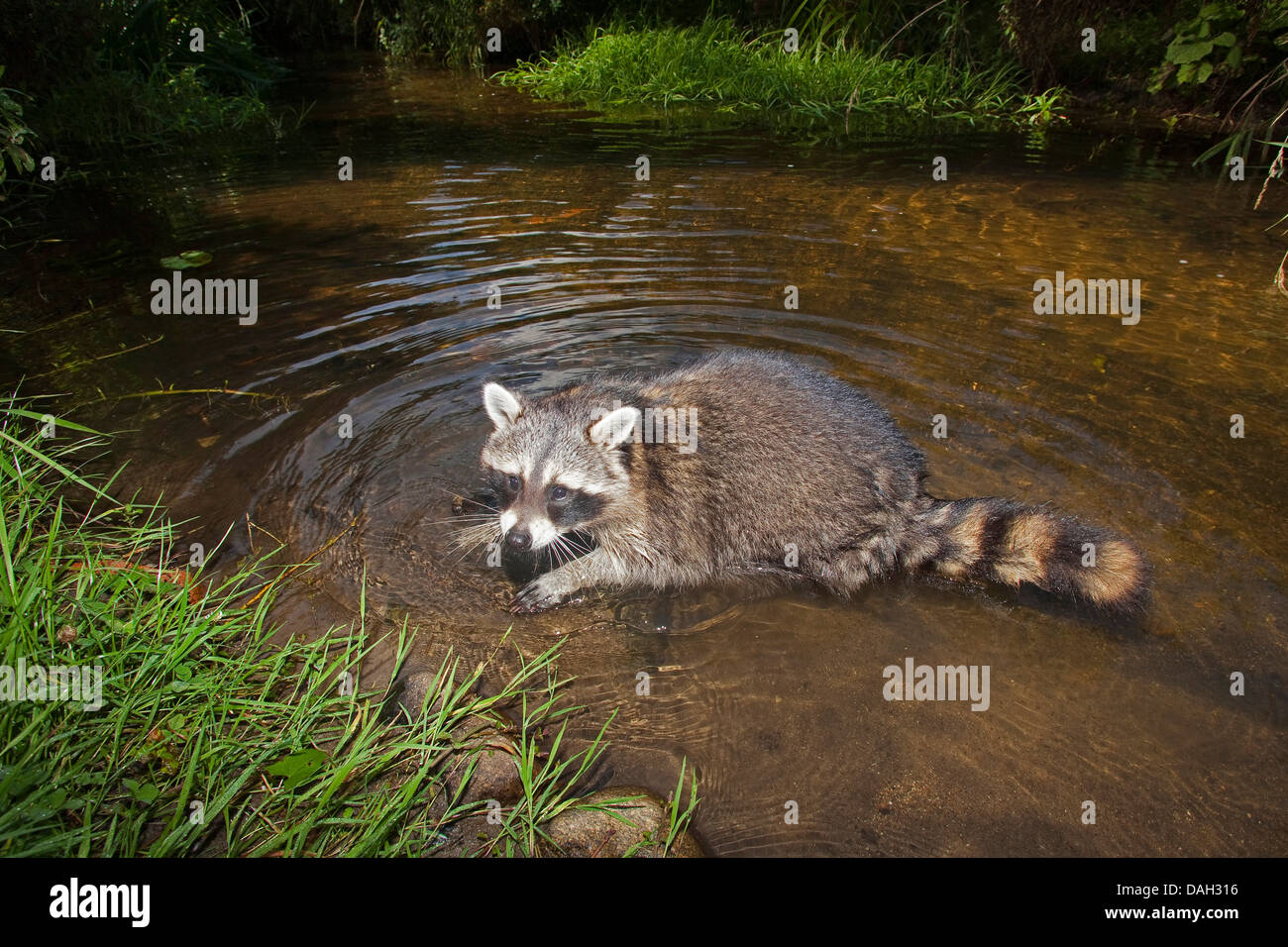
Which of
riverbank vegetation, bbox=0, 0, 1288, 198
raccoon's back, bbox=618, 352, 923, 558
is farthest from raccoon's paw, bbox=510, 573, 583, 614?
riverbank vegetation, bbox=0, 0, 1288, 198

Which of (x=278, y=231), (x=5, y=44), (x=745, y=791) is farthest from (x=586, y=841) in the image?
(x=5, y=44)

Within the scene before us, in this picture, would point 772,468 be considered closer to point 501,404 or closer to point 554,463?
point 554,463

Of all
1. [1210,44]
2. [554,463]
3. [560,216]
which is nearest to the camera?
[554,463]

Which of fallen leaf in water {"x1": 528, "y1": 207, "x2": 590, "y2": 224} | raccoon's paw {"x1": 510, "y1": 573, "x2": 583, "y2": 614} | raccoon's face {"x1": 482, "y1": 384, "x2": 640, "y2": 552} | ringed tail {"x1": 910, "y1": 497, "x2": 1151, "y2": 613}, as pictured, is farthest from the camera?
fallen leaf in water {"x1": 528, "y1": 207, "x2": 590, "y2": 224}

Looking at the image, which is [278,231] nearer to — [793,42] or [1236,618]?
[1236,618]

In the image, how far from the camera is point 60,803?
7.25ft

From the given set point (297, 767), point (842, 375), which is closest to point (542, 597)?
point (297, 767)

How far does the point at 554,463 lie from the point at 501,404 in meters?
0.42

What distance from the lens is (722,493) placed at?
393cm

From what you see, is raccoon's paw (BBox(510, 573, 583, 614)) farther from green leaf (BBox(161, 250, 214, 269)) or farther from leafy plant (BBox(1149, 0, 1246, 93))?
leafy plant (BBox(1149, 0, 1246, 93))

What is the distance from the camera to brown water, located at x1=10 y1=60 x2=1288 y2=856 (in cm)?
282

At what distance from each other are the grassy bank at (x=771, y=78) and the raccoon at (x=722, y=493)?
9.74m

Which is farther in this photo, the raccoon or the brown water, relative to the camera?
the raccoon

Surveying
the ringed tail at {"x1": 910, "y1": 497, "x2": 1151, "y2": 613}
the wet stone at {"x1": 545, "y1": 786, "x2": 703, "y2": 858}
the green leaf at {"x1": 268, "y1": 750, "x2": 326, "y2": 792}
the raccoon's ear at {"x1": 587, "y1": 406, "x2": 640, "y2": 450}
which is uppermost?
the raccoon's ear at {"x1": 587, "y1": 406, "x2": 640, "y2": 450}
